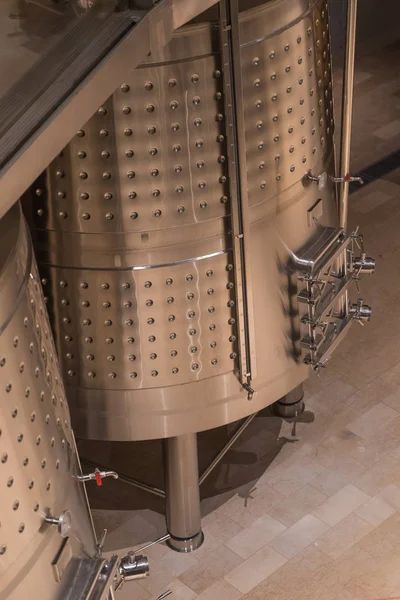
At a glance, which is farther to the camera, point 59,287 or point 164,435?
point 164,435

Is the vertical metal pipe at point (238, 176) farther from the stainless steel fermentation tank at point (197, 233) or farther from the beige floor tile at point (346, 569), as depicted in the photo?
the beige floor tile at point (346, 569)

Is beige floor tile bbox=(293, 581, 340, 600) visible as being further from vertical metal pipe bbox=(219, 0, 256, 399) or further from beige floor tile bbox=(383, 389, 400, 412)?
beige floor tile bbox=(383, 389, 400, 412)

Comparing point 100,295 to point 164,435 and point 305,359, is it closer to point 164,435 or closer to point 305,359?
point 164,435

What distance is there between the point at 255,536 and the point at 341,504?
48 cm

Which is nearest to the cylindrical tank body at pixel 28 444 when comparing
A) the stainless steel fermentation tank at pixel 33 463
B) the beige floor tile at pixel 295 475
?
the stainless steel fermentation tank at pixel 33 463

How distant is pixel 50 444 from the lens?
367 centimetres

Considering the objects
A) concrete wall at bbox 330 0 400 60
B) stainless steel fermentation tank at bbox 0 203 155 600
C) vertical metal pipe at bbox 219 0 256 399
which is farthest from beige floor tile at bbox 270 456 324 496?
concrete wall at bbox 330 0 400 60

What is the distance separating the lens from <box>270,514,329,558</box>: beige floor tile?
553 cm

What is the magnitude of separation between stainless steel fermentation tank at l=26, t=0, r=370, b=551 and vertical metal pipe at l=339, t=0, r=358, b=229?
80 millimetres

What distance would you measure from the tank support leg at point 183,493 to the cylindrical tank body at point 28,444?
4.43 ft

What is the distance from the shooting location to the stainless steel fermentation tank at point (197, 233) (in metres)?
4.21

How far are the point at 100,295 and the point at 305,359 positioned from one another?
3.60 feet

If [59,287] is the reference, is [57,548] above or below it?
below

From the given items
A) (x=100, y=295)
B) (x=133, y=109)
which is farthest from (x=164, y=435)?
(x=133, y=109)
